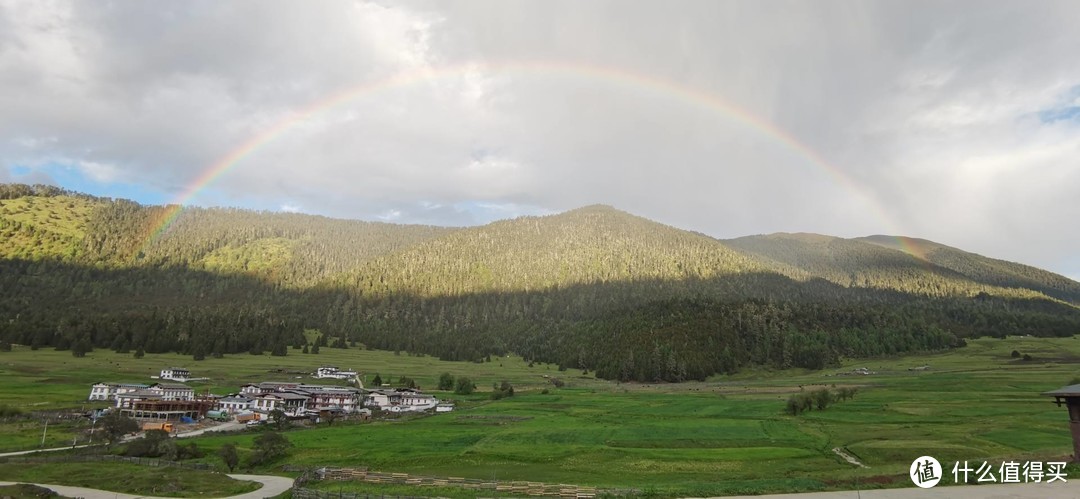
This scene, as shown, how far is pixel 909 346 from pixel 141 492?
220 meters

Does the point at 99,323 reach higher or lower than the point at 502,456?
higher

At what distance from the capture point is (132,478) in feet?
162

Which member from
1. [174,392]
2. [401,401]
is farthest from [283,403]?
[401,401]

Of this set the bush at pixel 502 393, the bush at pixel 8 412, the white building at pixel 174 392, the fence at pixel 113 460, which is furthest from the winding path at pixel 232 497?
the bush at pixel 502 393

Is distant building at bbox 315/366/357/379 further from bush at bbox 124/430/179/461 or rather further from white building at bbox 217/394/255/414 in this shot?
bush at bbox 124/430/179/461

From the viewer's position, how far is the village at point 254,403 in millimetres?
94875

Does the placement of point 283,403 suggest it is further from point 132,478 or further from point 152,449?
point 132,478

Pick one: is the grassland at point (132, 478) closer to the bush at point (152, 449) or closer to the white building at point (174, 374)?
the bush at point (152, 449)

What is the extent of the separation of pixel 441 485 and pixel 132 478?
27894 millimetres

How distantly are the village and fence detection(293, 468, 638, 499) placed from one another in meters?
45.3

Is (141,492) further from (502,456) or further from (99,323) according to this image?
(99,323)

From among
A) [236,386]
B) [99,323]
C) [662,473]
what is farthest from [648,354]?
[99,323]

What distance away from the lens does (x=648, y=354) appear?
173125 mm

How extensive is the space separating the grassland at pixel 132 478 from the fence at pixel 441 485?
18.7 ft
